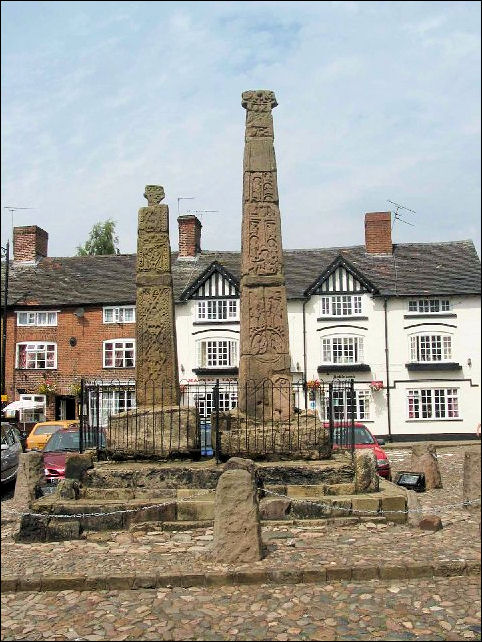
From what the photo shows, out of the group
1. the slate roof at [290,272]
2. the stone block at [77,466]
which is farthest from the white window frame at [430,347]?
the stone block at [77,466]

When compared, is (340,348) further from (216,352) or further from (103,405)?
(103,405)

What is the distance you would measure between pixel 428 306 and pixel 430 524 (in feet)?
74.1

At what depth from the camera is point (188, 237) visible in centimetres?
3403

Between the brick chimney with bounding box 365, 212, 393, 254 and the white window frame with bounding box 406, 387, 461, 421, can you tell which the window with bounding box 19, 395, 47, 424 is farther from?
the brick chimney with bounding box 365, 212, 393, 254

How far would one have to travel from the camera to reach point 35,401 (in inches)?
1211

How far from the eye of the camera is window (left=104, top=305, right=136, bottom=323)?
31453 millimetres

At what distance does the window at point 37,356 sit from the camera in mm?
31641

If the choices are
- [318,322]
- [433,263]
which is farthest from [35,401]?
[433,263]

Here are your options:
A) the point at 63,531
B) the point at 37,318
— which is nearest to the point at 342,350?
the point at 37,318

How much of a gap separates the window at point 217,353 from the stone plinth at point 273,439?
2079cm

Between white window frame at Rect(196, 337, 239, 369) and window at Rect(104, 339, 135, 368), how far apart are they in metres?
3.15

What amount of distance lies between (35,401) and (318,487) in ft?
79.2

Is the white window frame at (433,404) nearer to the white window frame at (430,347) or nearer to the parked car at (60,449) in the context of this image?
the white window frame at (430,347)

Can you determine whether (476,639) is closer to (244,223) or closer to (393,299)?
(244,223)
